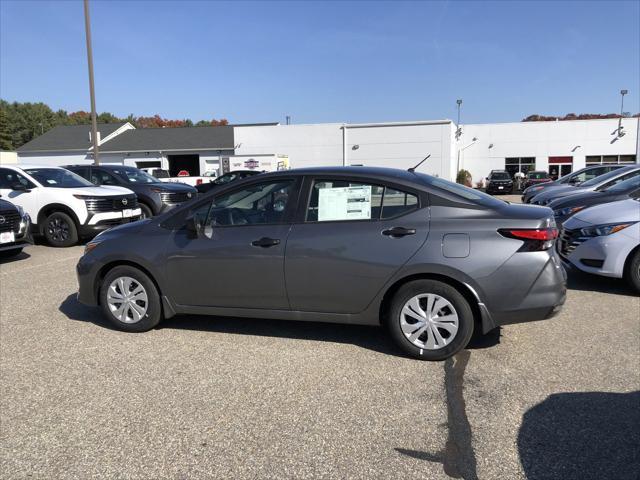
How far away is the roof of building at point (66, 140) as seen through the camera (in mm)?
46000

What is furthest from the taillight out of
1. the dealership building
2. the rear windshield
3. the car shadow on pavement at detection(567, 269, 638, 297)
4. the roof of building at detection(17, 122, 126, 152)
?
the roof of building at detection(17, 122, 126, 152)

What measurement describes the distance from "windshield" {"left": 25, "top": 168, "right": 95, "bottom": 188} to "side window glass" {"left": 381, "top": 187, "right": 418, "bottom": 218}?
346 inches

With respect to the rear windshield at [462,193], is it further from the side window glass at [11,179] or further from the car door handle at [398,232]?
the side window glass at [11,179]

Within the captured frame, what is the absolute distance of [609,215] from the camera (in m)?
6.41

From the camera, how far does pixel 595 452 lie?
285 centimetres

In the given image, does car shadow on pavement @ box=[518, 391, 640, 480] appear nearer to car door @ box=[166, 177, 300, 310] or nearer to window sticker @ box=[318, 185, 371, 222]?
window sticker @ box=[318, 185, 371, 222]

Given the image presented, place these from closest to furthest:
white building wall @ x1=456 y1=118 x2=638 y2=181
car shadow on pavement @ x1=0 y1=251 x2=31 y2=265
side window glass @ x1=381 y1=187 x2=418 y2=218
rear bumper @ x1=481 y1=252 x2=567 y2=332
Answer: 1. rear bumper @ x1=481 y1=252 x2=567 y2=332
2. side window glass @ x1=381 y1=187 x2=418 y2=218
3. car shadow on pavement @ x1=0 y1=251 x2=31 y2=265
4. white building wall @ x1=456 y1=118 x2=638 y2=181

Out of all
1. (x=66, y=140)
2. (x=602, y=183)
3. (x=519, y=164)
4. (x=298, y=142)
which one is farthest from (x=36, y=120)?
(x=602, y=183)

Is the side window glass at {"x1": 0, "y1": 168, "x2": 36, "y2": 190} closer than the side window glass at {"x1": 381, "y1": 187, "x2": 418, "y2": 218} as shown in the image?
No

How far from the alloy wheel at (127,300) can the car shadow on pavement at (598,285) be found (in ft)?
17.5

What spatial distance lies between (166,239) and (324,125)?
37.6 m

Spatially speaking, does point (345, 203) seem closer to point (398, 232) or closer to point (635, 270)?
point (398, 232)

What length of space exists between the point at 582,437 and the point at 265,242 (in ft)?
8.98

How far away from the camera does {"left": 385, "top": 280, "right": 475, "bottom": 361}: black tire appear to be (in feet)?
13.1
